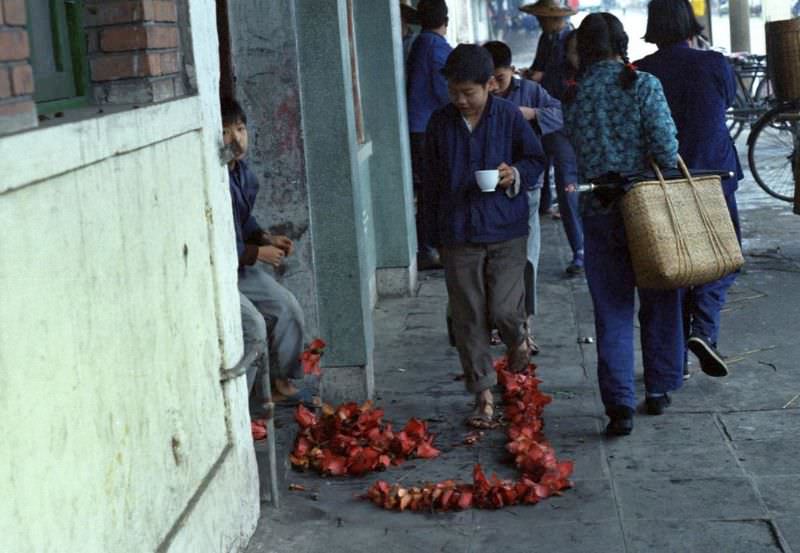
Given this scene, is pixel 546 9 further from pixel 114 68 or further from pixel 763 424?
pixel 114 68

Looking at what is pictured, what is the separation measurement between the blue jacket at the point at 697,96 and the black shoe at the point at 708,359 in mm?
812

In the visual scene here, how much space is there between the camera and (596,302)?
639 centimetres

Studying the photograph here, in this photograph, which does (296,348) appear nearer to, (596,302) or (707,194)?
(596,302)

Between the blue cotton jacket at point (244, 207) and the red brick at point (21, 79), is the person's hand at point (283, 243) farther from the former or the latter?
the red brick at point (21, 79)

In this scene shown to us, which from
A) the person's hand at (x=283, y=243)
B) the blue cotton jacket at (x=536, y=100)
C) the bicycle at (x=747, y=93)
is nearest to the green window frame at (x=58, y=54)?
the person's hand at (x=283, y=243)

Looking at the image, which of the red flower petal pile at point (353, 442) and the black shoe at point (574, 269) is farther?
the black shoe at point (574, 269)

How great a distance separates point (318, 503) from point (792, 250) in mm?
6229

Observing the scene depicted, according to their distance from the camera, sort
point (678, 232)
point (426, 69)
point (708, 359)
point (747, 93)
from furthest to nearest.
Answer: point (747, 93)
point (426, 69)
point (708, 359)
point (678, 232)

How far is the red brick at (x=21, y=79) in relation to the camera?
3238 millimetres

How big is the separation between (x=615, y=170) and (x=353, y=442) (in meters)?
1.67

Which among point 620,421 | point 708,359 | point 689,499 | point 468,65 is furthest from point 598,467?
point 468,65

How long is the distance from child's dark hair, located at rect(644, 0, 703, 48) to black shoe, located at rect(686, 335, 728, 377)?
4.87 feet

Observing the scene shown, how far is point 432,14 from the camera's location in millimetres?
10891

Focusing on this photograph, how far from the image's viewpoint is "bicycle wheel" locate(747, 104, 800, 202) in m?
12.9
